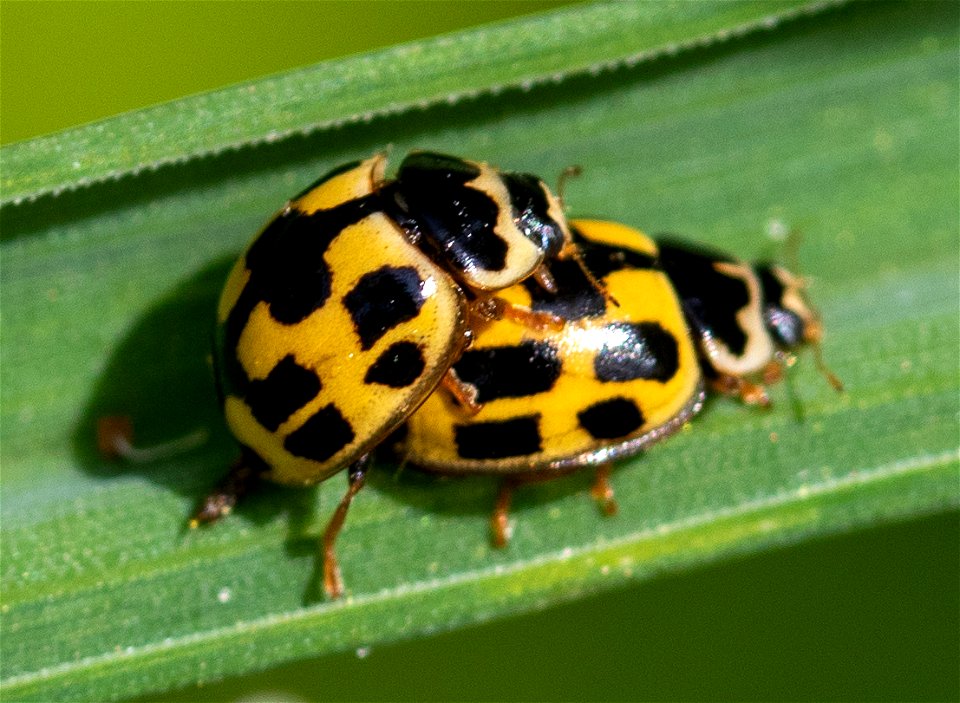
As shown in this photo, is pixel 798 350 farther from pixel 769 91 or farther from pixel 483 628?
pixel 483 628

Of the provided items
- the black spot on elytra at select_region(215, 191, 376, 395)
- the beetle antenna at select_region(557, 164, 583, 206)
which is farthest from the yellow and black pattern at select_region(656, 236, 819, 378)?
the black spot on elytra at select_region(215, 191, 376, 395)

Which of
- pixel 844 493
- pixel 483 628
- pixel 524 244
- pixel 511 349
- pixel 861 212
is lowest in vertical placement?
pixel 483 628

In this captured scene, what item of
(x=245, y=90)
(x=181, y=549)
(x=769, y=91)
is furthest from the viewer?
(x=769, y=91)

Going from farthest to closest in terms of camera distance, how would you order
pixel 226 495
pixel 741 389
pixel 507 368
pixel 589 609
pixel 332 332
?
pixel 589 609
pixel 741 389
pixel 226 495
pixel 507 368
pixel 332 332

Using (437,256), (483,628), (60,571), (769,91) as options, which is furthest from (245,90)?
(483,628)

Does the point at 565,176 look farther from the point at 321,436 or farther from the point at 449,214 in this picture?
the point at 321,436

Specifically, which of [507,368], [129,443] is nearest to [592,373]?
[507,368]

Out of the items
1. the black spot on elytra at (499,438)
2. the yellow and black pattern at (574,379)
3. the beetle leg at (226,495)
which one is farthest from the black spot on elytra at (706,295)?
the beetle leg at (226,495)
